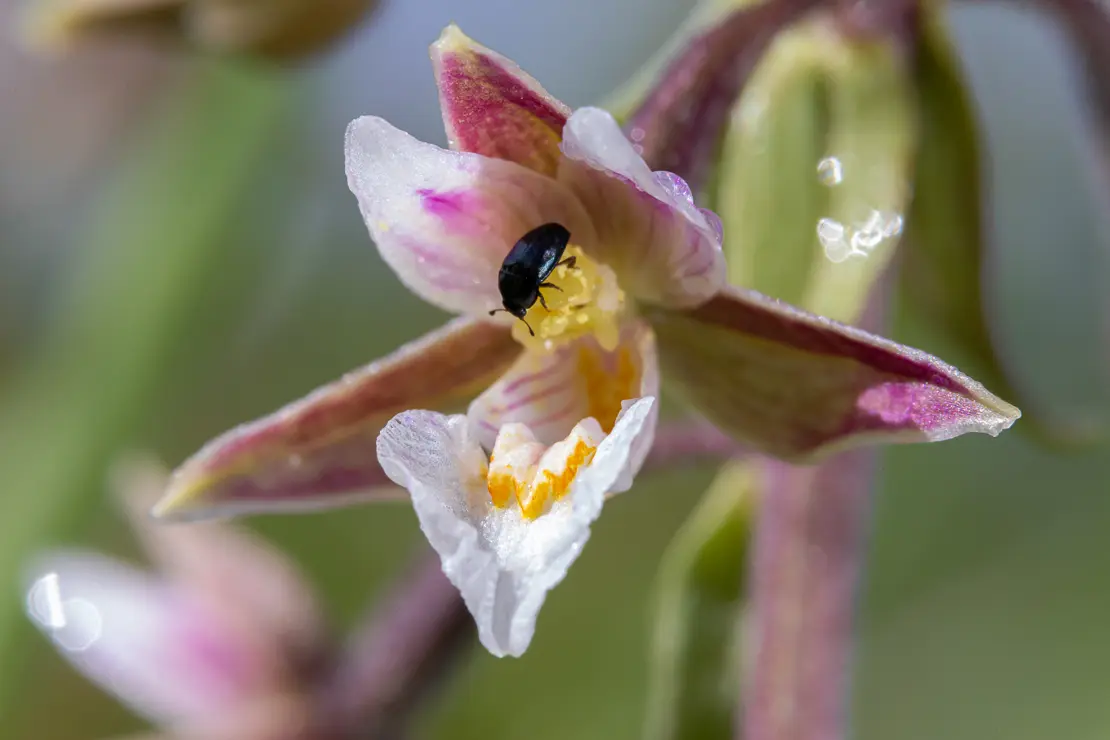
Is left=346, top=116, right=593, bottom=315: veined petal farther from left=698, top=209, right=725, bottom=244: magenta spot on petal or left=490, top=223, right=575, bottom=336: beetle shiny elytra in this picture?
left=698, top=209, right=725, bottom=244: magenta spot on petal

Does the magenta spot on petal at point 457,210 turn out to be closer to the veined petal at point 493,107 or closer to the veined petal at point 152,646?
the veined petal at point 493,107

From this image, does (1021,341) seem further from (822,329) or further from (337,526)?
(822,329)

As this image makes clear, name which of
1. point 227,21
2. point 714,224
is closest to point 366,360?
point 227,21

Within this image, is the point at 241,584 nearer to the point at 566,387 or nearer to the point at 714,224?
the point at 566,387

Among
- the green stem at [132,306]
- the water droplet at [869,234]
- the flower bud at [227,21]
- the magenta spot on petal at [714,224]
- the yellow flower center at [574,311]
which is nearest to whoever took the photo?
the magenta spot on petal at [714,224]

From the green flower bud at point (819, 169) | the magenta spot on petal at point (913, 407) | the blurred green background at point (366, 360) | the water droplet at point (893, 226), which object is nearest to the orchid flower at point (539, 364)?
the magenta spot on petal at point (913, 407)

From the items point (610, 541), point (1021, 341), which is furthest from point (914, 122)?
point (610, 541)
